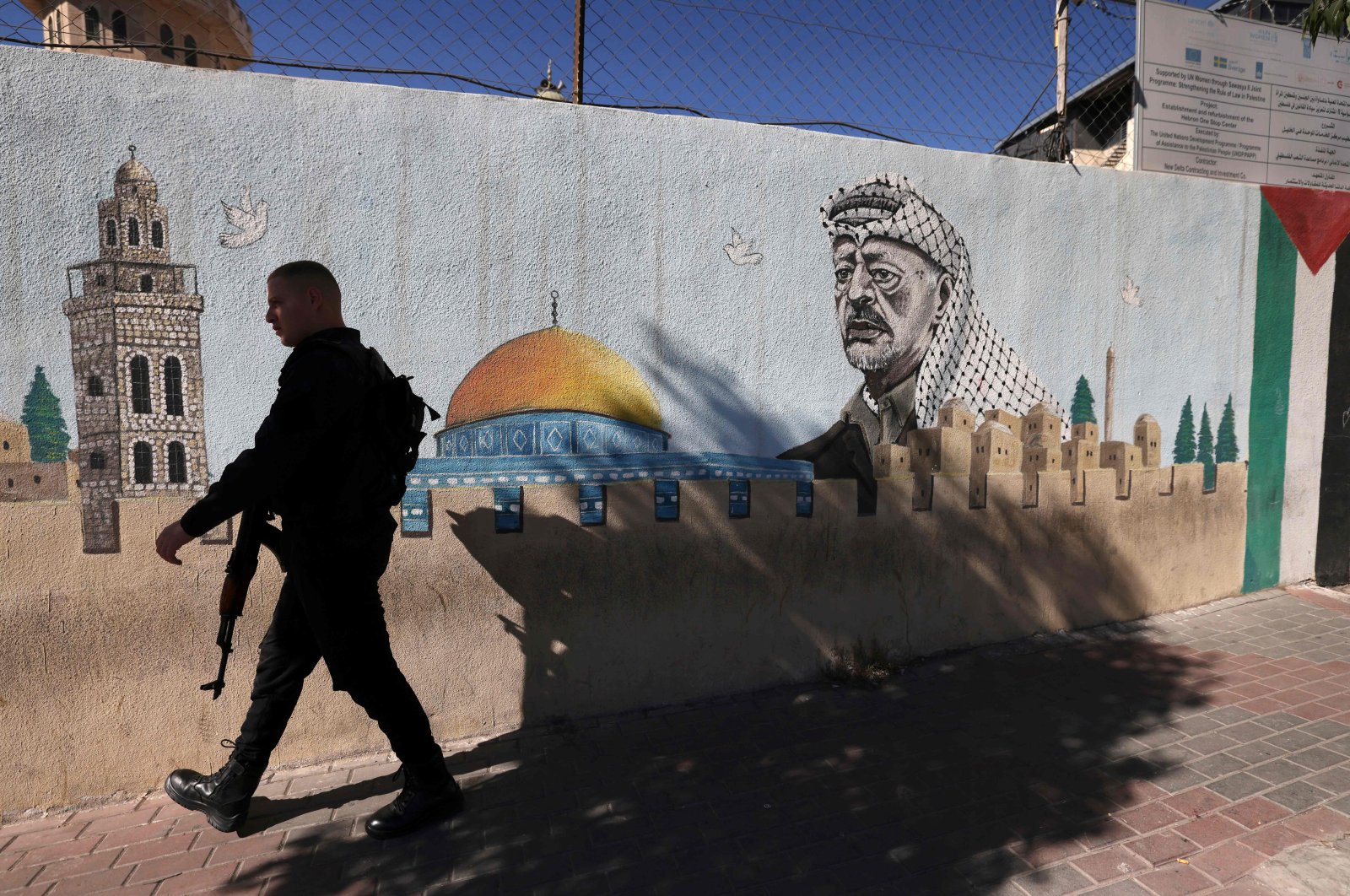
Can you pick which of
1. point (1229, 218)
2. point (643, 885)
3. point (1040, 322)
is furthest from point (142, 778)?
point (1229, 218)

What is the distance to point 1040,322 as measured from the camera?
14.7ft

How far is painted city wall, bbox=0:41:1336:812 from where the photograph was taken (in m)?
2.92

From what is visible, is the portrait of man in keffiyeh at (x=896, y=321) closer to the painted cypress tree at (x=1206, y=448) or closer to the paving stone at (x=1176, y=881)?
the painted cypress tree at (x=1206, y=448)

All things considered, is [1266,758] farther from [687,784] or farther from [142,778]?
[142,778]

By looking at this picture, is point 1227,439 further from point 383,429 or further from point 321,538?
point 321,538

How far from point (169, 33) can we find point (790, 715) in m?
4.31

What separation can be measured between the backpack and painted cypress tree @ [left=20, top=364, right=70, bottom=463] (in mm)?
1209

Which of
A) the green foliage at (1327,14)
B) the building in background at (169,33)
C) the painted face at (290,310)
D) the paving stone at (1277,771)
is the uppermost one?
the green foliage at (1327,14)

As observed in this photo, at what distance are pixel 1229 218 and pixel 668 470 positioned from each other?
162 inches

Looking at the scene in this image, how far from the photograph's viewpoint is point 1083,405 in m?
4.65

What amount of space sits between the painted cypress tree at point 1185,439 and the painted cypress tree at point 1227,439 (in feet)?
0.74

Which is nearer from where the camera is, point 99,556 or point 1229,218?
point 99,556

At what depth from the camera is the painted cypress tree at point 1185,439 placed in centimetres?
496

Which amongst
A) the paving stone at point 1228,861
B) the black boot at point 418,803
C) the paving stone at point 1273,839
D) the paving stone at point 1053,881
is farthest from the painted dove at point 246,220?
the paving stone at point 1273,839
